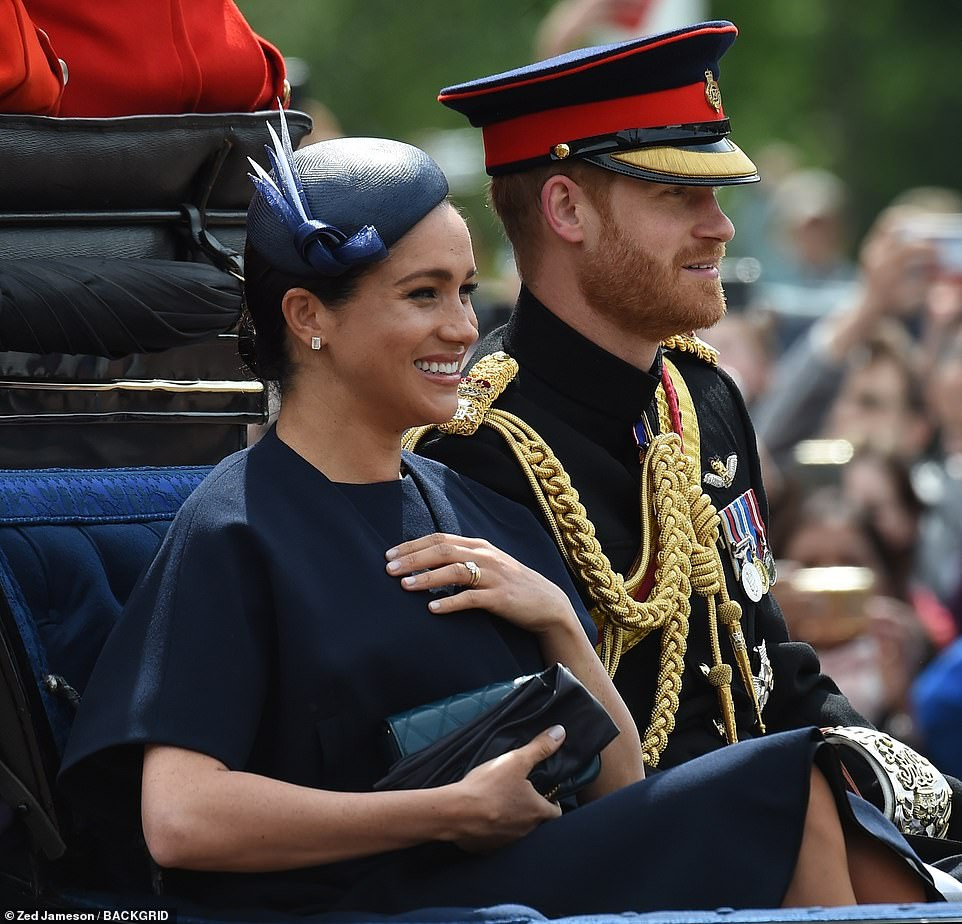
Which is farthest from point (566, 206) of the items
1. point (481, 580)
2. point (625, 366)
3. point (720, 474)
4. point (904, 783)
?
point (904, 783)

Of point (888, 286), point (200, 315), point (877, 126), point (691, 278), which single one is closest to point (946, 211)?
point (888, 286)

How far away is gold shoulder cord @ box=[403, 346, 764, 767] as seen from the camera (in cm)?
310

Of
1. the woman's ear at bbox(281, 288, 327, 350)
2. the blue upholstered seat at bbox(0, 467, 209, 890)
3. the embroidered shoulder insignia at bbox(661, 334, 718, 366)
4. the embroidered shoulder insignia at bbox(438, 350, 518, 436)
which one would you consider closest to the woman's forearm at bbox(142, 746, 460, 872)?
the blue upholstered seat at bbox(0, 467, 209, 890)

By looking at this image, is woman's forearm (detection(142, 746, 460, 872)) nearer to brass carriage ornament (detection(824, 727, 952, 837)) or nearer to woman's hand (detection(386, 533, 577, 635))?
woman's hand (detection(386, 533, 577, 635))

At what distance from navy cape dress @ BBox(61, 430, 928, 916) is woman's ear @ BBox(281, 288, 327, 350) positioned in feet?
0.54

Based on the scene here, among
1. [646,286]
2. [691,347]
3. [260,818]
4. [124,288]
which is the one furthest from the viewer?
[691,347]

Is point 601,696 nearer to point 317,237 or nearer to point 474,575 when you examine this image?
point 474,575

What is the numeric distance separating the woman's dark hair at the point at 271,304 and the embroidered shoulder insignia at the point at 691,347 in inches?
43.1

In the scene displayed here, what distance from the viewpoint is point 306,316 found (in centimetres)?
259

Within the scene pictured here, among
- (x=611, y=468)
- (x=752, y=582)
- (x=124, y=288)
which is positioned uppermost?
(x=124, y=288)

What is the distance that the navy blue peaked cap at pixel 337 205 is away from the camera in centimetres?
251

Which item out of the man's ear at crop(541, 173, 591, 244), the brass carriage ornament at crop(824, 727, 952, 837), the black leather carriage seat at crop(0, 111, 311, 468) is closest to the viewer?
the black leather carriage seat at crop(0, 111, 311, 468)

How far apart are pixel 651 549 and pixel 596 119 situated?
0.73 metres

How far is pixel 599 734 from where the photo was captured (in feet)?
7.89
